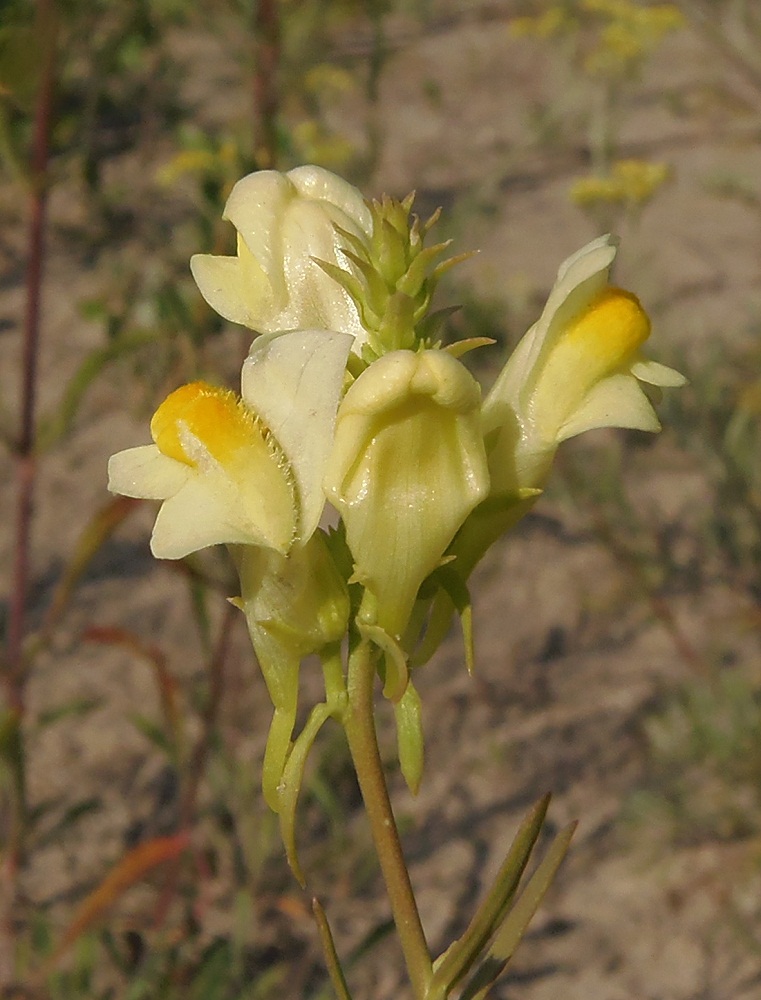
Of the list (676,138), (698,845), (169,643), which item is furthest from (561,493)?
(676,138)

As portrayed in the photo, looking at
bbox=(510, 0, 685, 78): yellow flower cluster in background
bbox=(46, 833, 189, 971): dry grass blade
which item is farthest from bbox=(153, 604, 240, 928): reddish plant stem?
bbox=(510, 0, 685, 78): yellow flower cluster in background

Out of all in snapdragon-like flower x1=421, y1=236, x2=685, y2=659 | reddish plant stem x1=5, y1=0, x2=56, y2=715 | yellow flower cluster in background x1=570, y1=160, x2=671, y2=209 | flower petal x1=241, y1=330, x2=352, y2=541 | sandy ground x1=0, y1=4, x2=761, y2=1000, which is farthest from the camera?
yellow flower cluster in background x1=570, y1=160, x2=671, y2=209

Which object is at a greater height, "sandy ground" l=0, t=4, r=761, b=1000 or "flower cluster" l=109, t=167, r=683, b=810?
"flower cluster" l=109, t=167, r=683, b=810

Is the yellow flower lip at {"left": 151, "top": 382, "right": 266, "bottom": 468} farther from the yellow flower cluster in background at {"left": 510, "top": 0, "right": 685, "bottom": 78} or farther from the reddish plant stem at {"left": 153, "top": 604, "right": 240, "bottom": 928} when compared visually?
the yellow flower cluster in background at {"left": 510, "top": 0, "right": 685, "bottom": 78}

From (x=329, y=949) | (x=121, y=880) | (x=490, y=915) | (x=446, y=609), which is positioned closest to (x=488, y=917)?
(x=490, y=915)

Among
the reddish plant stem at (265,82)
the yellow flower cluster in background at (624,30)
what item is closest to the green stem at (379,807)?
the reddish plant stem at (265,82)

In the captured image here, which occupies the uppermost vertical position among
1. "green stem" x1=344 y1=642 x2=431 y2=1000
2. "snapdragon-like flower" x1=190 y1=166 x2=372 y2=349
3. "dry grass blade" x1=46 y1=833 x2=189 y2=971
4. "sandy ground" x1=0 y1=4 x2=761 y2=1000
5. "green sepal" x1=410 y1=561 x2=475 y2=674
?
"snapdragon-like flower" x1=190 y1=166 x2=372 y2=349

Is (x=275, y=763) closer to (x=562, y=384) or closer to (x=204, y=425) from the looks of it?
(x=204, y=425)
